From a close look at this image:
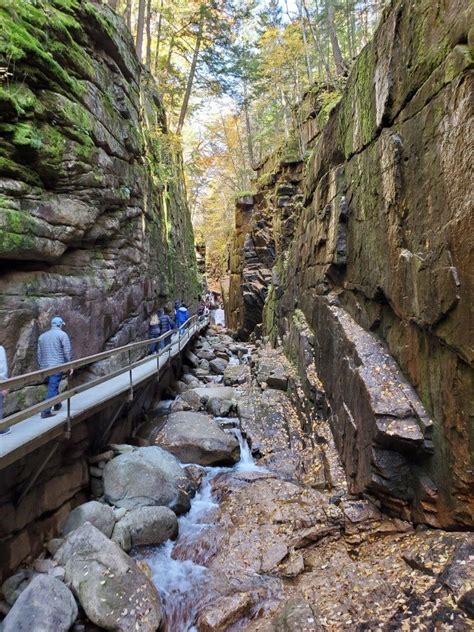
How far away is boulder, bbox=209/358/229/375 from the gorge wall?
8389 millimetres

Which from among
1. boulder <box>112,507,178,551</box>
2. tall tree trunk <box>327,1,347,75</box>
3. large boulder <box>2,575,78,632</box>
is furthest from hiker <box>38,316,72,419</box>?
tall tree trunk <box>327,1,347,75</box>

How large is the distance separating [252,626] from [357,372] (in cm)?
455

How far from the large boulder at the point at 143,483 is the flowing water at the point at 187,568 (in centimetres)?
44

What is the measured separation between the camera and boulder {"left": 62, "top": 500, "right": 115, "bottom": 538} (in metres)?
6.33

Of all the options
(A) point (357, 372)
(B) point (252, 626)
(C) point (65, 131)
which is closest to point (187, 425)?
(A) point (357, 372)

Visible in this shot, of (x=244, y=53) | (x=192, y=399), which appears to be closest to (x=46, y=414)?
(x=192, y=399)

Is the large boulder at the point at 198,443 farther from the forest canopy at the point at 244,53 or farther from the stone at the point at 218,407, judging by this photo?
the forest canopy at the point at 244,53

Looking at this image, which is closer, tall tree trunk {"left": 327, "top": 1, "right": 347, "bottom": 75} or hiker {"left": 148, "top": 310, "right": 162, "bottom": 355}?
hiker {"left": 148, "top": 310, "right": 162, "bottom": 355}

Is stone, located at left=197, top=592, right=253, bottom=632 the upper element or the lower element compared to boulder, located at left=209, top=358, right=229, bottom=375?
upper

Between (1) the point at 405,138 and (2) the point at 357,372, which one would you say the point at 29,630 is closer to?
(2) the point at 357,372

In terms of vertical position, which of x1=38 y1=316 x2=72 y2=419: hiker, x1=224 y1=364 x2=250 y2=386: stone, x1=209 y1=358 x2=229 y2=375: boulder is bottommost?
x1=209 y1=358 x2=229 y2=375: boulder

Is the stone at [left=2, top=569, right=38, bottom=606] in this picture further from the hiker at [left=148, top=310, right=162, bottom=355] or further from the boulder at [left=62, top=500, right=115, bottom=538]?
the hiker at [left=148, top=310, right=162, bottom=355]

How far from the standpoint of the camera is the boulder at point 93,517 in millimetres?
6332

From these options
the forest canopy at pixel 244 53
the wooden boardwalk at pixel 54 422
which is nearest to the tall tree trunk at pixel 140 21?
the forest canopy at pixel 244 53
